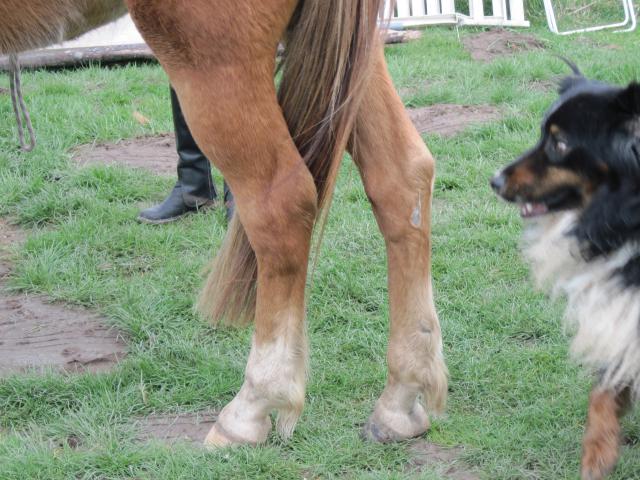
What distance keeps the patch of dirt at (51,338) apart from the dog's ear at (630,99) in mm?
2251

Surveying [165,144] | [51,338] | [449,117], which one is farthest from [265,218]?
[449,117]

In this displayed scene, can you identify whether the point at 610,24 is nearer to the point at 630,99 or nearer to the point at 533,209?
the point at 533,209

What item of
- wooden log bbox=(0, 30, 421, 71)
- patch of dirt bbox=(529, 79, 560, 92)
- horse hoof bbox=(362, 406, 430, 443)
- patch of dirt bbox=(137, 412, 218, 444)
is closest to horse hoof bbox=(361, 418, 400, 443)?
horse hoof bbox=(362, 406, 430, 443)

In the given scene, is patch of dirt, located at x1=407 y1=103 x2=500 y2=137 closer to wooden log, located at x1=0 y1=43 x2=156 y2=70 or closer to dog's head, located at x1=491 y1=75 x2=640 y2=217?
wooden log, located at x1=0 y1=43 x2=156 y2=70

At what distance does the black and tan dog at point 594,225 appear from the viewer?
2395mm

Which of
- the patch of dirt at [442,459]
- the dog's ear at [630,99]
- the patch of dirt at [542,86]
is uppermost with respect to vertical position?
the dog's ear at [630,99]

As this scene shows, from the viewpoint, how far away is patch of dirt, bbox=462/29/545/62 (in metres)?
8.14

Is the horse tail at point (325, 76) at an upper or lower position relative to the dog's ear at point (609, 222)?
upper

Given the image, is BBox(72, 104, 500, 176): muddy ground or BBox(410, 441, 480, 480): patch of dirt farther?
BBox(72, 104, 500, 176): muddy ground

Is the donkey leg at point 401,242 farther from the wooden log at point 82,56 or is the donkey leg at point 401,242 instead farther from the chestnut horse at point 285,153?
the wooden log at point 82,56

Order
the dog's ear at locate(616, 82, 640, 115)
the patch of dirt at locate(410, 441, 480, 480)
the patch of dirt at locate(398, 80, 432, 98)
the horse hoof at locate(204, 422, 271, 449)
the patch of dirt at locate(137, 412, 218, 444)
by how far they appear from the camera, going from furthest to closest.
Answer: the patch of dirt at locate(398, 80, 432, 98) < the patch of dirt at locate(137, 412, 218, 444) < the horse hoof at locate(204, 422, 271, 449) < the patch of dirt at locate(410, 441, 480, 480) < the dog's ear at locate(616, 82, 640, 115)

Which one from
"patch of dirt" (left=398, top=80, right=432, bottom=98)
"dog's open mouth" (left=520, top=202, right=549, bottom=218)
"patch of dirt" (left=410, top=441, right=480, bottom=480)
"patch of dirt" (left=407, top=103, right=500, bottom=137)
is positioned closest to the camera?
"dog's open mouth" (left=520, top=202, right=549, bottom=218)

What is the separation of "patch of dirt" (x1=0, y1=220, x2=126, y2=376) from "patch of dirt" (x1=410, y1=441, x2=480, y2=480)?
4.40ft

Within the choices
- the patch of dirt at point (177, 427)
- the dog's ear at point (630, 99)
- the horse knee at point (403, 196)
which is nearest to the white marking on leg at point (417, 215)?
the horse knee at point (403, 196)
